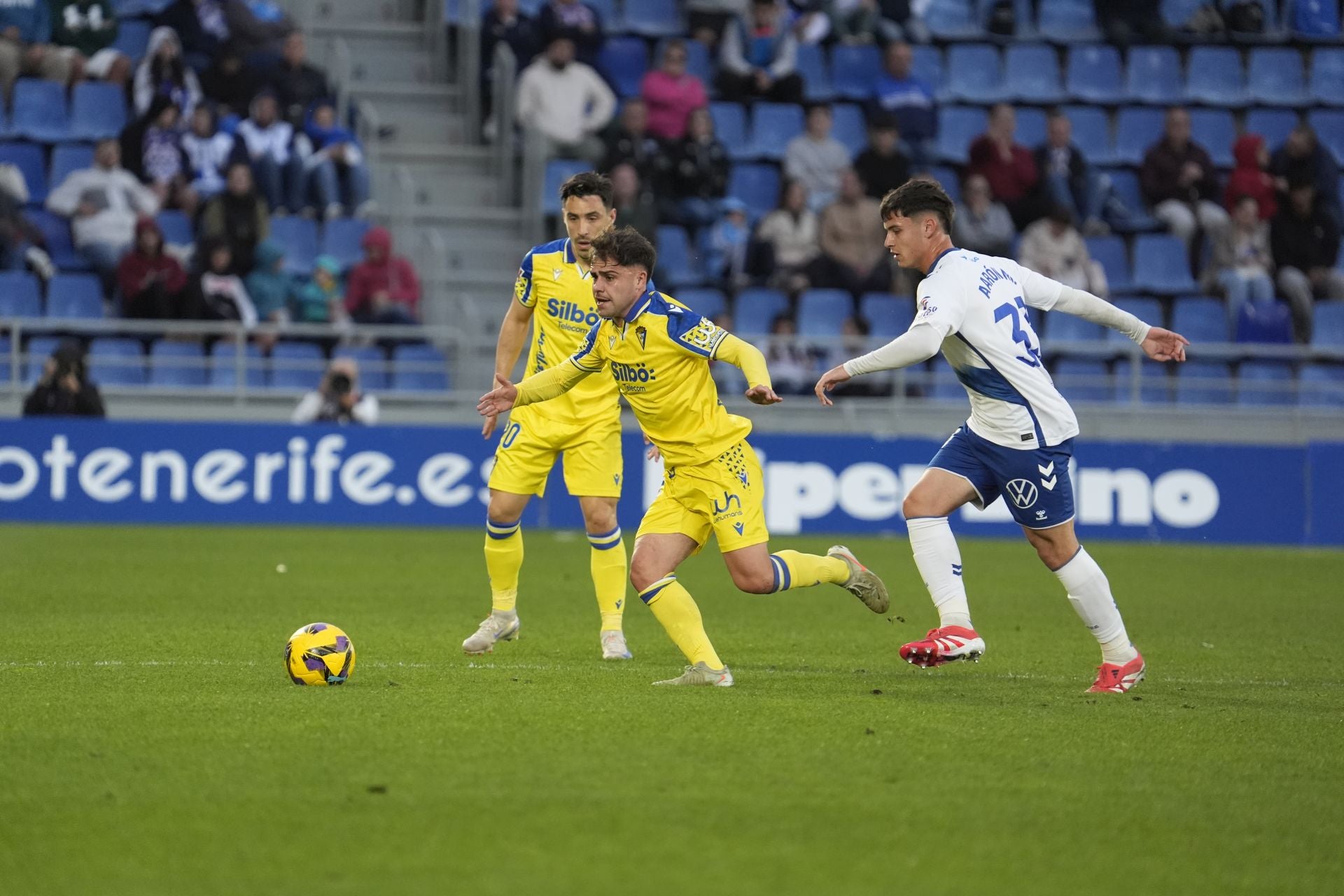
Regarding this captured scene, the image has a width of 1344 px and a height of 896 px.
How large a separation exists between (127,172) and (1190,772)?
14697mm

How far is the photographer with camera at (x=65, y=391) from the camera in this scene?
15781 mm

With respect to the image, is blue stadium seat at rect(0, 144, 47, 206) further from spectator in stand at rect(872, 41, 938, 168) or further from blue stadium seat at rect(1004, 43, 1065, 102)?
blue stadium seat at rect(1004, 43, 1065, 102)

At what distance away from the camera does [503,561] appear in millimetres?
8719

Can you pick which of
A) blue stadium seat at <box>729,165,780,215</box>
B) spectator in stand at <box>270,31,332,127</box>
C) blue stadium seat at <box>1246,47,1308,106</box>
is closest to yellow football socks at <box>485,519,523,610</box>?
spectator in stand at <box>270,31,332,127</box>

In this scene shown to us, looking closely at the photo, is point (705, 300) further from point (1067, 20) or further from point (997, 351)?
point (997, 351)

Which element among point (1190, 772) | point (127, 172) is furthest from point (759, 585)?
point (127, 172)

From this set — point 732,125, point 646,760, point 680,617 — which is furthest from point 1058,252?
point 646,760

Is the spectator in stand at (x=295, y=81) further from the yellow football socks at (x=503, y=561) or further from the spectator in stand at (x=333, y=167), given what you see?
the yellow football socks at (x=503, y=561)

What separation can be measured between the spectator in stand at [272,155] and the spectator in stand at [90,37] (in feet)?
5.84

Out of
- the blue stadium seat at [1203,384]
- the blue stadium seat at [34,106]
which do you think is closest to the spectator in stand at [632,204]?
the blue stadium seat at [1203,384]

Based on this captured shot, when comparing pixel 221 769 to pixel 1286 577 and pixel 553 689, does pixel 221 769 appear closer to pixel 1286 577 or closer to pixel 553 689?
pixel 553 689

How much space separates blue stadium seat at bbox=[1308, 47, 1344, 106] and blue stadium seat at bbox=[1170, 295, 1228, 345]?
14.5 ft

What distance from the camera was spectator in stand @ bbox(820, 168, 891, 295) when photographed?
19000mm

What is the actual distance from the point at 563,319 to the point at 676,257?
10530mm
